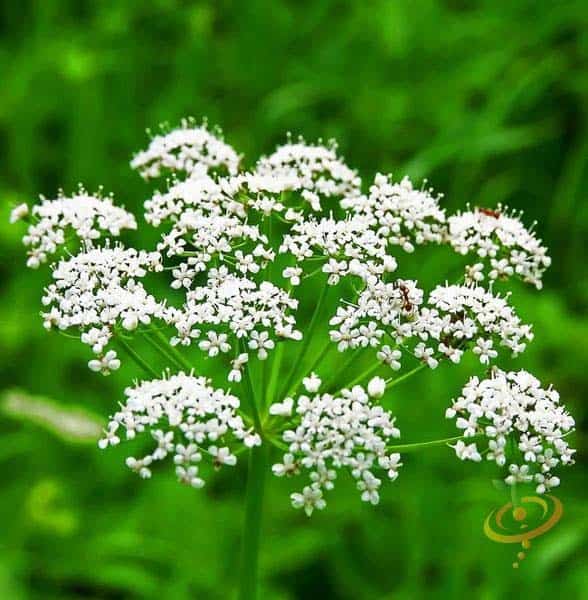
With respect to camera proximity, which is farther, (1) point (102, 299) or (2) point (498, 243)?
(2) point (498, 243)

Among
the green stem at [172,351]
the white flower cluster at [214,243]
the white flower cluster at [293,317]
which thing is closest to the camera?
the white flower cluster at [293,317]

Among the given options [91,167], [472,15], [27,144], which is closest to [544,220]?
[472,15]

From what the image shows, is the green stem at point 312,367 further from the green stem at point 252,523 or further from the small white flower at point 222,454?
the small white flower at point 222,454

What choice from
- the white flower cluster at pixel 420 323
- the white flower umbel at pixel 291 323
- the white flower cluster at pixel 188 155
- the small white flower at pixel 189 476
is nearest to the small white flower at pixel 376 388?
the white flower umbel at pixel 291 323

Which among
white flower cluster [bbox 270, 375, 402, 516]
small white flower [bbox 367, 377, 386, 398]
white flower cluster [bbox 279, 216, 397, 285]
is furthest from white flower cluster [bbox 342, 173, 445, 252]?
white flower cluster [bbox 270, 375, 402, 516]

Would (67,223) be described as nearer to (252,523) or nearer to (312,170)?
(312,170)

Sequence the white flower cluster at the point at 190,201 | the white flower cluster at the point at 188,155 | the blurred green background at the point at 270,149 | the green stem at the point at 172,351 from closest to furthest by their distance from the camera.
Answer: the green stem at the point at 172,351 < the white flower cluster at the point at 190,201 < the white flower cluster at the point at 188,155 < the blurred green background at the point at 270,149

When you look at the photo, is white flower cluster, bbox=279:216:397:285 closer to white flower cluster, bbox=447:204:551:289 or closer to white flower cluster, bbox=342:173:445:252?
white flower cluster, bbox=342:173:445:252

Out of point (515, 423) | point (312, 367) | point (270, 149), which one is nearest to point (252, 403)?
point (312, 367)
